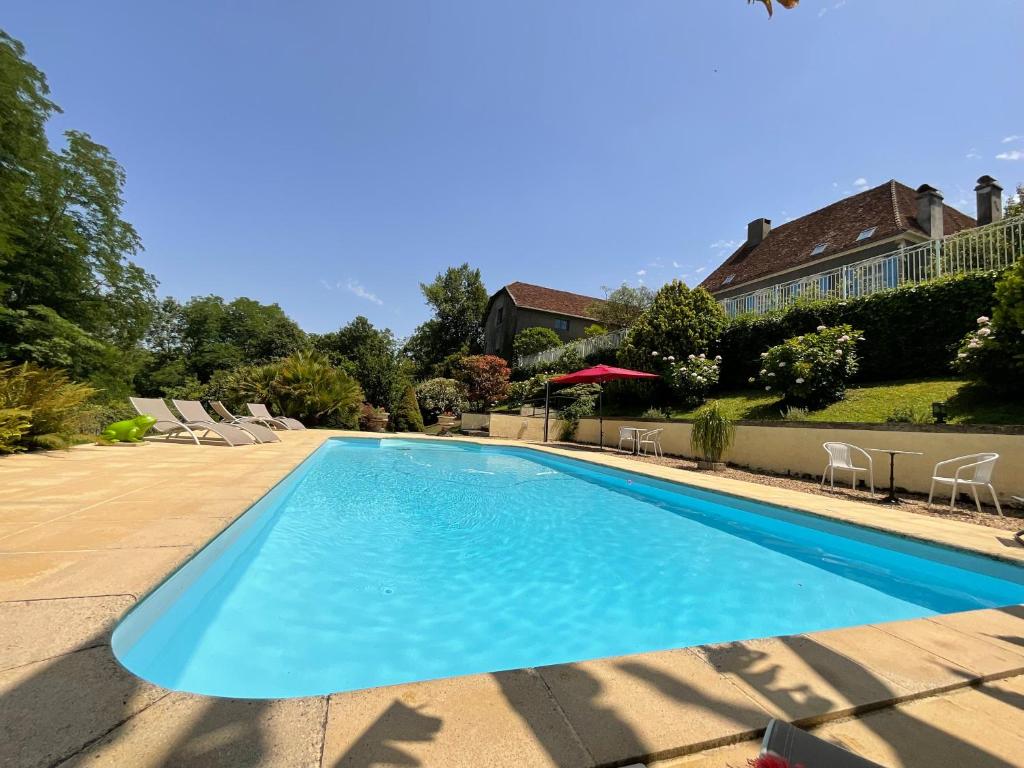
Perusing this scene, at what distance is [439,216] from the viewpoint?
1900 centimetres

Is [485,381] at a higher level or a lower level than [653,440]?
higher

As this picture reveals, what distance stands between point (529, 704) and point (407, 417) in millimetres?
18035

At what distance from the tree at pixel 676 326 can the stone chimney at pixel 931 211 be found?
8.63 m

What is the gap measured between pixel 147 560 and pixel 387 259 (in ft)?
78.2

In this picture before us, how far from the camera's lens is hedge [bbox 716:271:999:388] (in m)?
7.72

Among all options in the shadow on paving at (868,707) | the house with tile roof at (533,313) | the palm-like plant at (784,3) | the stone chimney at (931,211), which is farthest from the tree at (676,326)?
the house with tile roof at (533,313)

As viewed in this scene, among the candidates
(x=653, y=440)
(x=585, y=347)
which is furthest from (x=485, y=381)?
(x=653, y=440)

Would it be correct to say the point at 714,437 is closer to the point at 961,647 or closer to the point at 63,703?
the point at 961,647

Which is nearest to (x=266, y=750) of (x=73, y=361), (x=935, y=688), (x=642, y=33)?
A: (x=935, y=688)

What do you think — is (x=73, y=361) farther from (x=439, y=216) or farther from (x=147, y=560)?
(x=147, y=560)

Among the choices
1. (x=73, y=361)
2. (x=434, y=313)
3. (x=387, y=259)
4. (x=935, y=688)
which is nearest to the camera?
(x=935, y=688)

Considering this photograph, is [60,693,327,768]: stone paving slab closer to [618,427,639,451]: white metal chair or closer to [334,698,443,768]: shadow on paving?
[334,698,443,768]: shadow on paving

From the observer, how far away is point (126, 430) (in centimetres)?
879

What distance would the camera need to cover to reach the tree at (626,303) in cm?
2286
